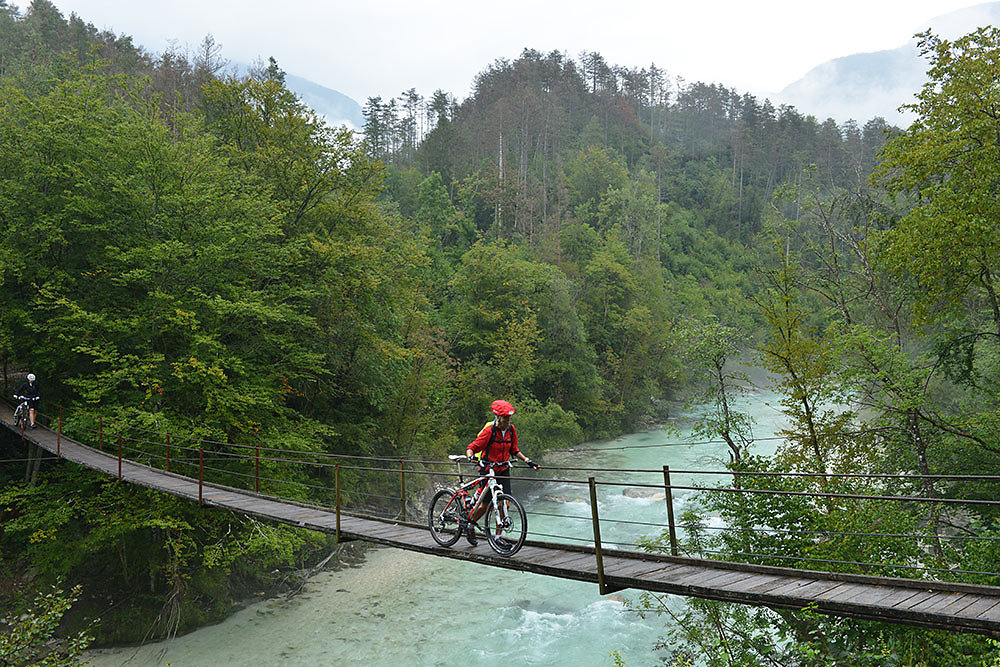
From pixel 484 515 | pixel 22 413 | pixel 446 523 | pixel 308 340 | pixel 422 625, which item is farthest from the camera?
pixel 308 340

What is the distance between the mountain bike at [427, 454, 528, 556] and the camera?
592cm

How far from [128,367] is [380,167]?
9690 mm

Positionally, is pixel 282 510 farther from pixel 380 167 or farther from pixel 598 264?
pixel 598 264

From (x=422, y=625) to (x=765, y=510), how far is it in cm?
720

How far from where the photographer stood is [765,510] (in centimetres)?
988

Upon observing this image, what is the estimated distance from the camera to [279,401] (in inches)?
643

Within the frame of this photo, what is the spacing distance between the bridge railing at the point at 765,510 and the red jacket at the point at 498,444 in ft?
1.09

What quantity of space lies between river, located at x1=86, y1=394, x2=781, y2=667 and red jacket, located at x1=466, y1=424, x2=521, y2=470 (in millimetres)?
7538

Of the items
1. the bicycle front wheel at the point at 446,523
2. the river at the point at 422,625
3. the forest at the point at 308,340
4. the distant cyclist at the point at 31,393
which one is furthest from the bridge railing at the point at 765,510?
the river at the point at 422,625

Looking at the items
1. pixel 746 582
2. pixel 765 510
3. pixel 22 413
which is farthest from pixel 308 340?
pixel 746 582

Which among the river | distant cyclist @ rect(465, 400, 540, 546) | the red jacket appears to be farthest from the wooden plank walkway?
the river

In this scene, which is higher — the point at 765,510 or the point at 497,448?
the point at 497,448

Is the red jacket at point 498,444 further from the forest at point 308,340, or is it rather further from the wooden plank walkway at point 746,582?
the forest at point 308,340

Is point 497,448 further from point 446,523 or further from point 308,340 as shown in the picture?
point 308,340
